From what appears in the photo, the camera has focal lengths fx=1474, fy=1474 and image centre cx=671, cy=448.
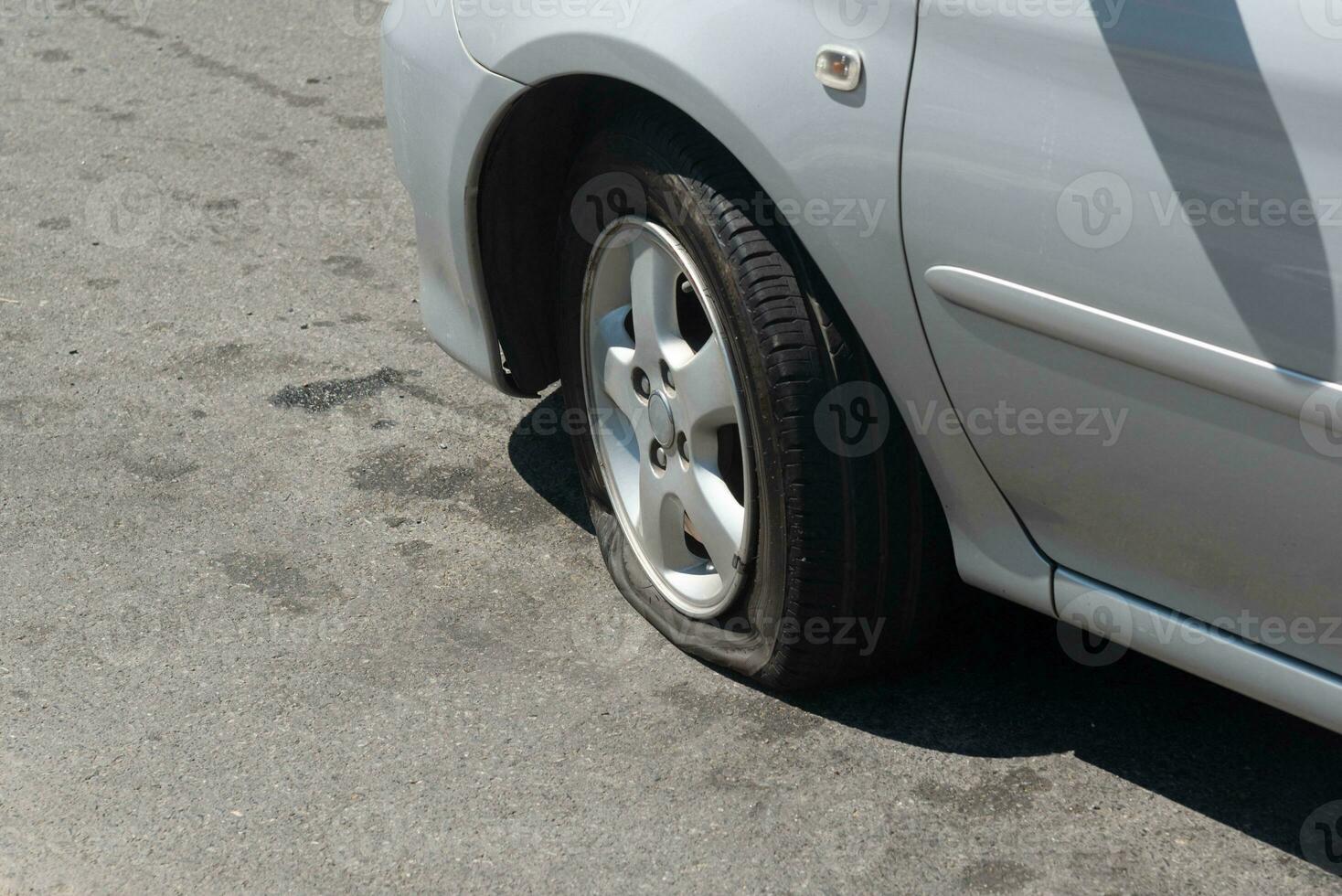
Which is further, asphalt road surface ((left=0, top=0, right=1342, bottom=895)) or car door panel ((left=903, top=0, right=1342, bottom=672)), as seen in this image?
asphalt road surface ((left=0, top=0, right=1342, bottom=895))

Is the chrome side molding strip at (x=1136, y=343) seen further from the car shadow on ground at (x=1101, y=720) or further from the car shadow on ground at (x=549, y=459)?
the car shadow on ground at (x=549, y=459)

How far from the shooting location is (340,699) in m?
2.48

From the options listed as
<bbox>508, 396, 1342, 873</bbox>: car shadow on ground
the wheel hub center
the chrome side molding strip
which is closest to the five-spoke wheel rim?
the wheel hub center

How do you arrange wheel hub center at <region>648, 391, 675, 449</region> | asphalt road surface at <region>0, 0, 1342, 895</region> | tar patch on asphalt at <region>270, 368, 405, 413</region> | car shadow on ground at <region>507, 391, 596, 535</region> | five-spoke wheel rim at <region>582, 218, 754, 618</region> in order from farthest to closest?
tar patch on asphalt at <region>270, 368, 405, 413</region>
car shadow on ground at <region>507, 391, 596, 535</region>
wheel hub center at <region>648, 391, 675, 449</region>
five-spoke wheel rim at <region>582, 218, 754, 618</region>
asphalt road surface at <region>0, 0, 1342, 895</region>

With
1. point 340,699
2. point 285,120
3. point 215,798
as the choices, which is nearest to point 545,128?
point 340,699

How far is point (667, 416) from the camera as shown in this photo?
251 cm

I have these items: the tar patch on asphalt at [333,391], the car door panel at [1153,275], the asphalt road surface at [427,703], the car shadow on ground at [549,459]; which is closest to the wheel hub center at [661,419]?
the asphalt road surface at [427,703]

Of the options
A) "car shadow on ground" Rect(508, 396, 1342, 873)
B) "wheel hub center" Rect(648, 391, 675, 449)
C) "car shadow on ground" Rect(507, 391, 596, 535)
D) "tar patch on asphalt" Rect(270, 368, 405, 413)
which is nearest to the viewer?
"car shadow on ground" Rect(508, 396, 1342, 873)

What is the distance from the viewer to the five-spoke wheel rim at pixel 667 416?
2385 millimetres

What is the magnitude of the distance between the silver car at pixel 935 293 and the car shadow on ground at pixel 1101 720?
0.09 m

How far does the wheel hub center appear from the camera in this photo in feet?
8.23

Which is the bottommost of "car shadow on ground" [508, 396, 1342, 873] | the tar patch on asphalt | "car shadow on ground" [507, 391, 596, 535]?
the tar patch on asphalt

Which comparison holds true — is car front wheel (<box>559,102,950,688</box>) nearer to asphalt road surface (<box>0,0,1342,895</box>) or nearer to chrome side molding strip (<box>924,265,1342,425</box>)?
asphalt road surface (<box>0,0,1342,895</box>)

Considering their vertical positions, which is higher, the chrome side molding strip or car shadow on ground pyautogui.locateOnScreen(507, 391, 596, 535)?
the chrome side molding strip
